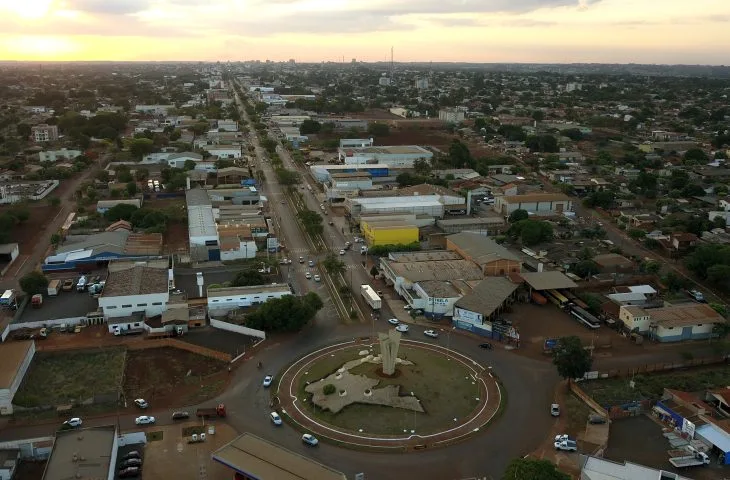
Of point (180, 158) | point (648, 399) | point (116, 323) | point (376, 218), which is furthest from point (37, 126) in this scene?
point (648, 399)

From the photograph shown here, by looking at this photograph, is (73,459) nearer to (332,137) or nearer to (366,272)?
(366,272)

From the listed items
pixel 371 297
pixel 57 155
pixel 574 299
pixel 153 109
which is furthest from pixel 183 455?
pixel 153 109

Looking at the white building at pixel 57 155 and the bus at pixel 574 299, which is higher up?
the white building at pixel 57 155

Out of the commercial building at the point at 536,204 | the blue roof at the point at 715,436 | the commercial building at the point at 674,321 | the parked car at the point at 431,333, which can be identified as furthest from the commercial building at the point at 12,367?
the commercial building at the point at 536,204

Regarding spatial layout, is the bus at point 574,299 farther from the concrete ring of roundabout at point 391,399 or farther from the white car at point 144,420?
the white car at point 144,420

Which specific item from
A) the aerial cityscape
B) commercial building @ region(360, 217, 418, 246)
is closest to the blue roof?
the aerial cityscape

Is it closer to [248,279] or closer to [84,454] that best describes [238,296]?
[248,279]
